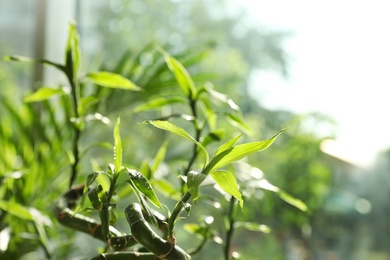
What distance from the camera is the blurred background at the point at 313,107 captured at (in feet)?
4.06

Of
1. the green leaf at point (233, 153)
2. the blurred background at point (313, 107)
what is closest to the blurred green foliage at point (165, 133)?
the blurred background at point (313, 107)

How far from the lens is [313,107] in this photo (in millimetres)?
1279

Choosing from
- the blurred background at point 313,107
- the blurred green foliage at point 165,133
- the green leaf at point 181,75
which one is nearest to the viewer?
the green leaf at point 181,75

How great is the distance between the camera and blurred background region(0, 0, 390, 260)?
1237mm

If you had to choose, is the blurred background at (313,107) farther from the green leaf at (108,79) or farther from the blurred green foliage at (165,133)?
the green leaf at (108,79)

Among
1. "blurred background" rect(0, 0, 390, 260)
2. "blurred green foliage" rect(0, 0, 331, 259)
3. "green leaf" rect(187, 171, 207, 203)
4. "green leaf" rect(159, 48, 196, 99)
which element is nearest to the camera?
"green leaf" rect(187, 171, 207, 203)

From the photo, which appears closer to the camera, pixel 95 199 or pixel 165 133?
pixel 95 199

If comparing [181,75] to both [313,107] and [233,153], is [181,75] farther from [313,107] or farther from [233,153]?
[313,107]

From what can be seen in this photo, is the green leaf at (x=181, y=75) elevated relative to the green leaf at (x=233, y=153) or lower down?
lower down

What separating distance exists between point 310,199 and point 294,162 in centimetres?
8

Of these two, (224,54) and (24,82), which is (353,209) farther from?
(24,82)

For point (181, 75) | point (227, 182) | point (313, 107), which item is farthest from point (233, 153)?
point (313, 107)

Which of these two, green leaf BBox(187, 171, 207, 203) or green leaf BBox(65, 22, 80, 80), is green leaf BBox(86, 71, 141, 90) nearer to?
green leaf BBox(65, 22, 80, 80)

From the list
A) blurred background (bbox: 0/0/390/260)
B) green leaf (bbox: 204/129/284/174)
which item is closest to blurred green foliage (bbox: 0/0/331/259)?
blurred background (bbox: 0/0/390/260)
